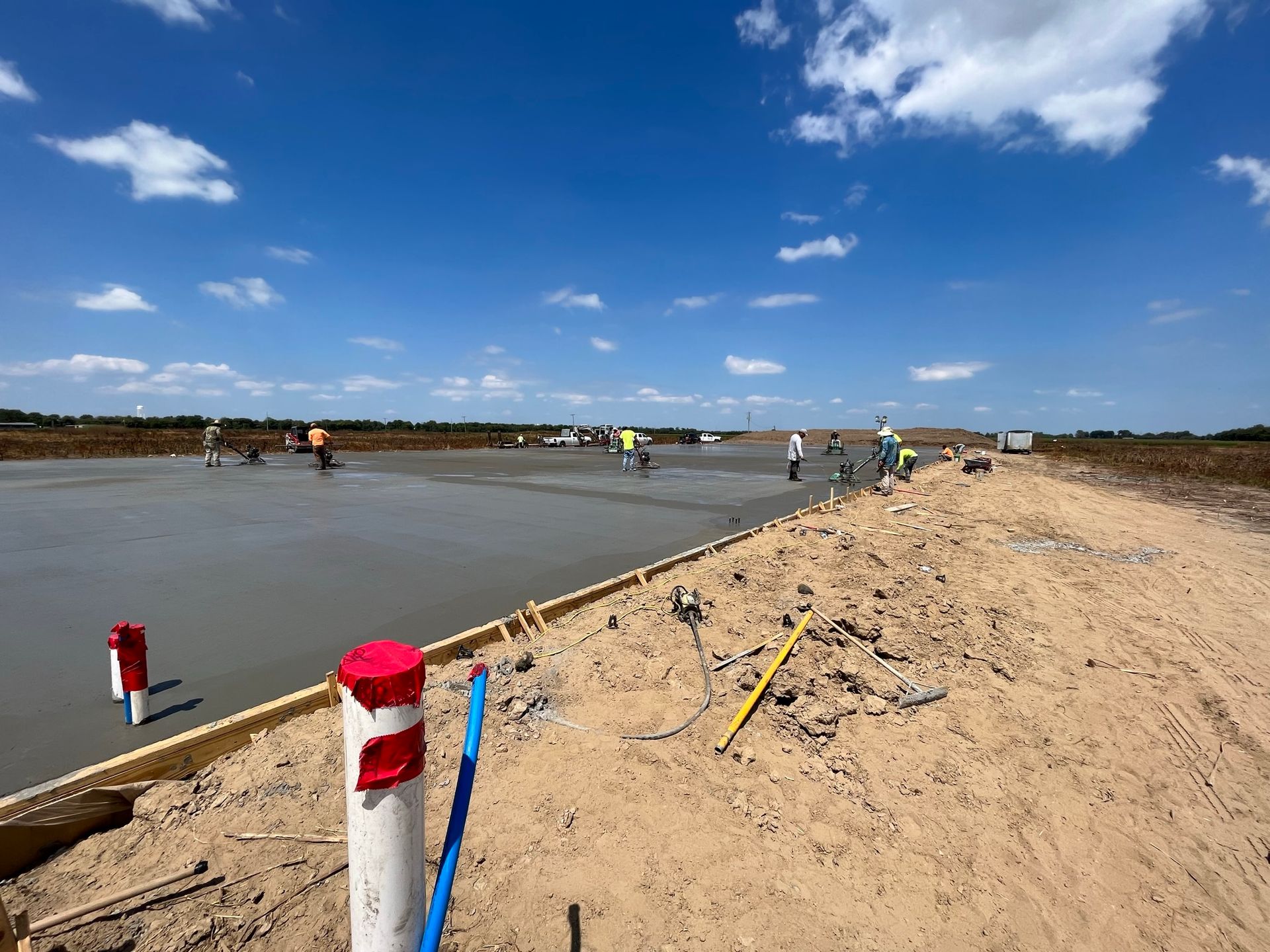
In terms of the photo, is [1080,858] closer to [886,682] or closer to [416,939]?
[886,682]

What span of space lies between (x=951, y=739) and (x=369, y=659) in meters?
3.68

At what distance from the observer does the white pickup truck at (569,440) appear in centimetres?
4516

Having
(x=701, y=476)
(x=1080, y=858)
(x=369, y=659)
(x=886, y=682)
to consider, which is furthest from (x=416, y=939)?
(x=701, y=476)

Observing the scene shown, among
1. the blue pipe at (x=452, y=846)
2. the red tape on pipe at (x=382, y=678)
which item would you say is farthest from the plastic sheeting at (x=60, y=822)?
the red tape on pipe at (x=382, y=678)

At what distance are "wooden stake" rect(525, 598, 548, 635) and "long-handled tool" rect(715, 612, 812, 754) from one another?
1769 millimetres

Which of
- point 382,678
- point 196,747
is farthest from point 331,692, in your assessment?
point 382,678

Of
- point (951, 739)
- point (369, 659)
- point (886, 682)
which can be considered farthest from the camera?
point (886, 682)

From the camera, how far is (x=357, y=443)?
1508 inches

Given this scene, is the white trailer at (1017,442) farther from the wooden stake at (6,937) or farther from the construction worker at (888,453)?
the wooden stake at (6,937)

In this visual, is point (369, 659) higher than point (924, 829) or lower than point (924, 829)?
higher

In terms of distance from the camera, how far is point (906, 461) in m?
16.8

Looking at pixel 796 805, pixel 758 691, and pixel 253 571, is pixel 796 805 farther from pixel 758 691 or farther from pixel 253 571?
pixel 253 571

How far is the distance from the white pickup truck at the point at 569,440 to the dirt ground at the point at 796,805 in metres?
40.9

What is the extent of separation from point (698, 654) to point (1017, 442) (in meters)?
54.5
